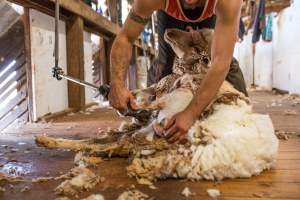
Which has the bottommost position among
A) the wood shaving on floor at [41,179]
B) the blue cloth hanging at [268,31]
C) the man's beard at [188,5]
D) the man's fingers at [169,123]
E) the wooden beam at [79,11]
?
the wood shaving on floor at [41,179]

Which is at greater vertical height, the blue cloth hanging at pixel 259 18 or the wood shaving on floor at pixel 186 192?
the blue cloth hanging at pixel 259 18

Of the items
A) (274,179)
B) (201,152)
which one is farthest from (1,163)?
(274,179)

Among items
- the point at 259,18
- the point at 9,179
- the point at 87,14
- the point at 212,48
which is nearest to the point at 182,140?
the point at 212,48

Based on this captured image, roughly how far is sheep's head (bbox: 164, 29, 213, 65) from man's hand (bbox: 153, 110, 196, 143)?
523 millimetres

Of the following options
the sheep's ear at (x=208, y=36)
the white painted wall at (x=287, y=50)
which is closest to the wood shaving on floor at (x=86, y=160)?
the sheep's ear at (x=208, y=36)

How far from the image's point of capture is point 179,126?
5.10ft

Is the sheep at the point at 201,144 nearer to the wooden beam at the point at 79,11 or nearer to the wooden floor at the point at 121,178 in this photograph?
the wooden floor at the point at 121,178

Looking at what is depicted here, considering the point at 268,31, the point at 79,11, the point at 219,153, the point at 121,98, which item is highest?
the point at 268,31

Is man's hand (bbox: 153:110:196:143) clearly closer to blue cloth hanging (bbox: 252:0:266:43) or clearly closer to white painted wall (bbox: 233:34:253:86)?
blue cloth hanging (bbox: 252:0:266:43)

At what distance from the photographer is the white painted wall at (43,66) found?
130 inches

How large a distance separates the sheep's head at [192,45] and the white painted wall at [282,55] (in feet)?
14.9

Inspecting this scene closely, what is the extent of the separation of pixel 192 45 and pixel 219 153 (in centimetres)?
78

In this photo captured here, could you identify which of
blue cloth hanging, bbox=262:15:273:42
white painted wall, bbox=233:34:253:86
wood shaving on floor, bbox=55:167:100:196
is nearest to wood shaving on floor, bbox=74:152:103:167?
wood shaving on floor, bbox=55:167:100:196

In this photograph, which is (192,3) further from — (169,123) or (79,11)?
(79,11)
